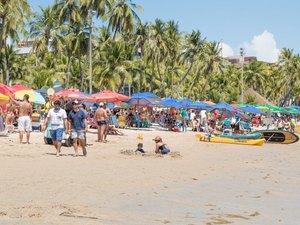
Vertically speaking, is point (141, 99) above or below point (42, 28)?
below

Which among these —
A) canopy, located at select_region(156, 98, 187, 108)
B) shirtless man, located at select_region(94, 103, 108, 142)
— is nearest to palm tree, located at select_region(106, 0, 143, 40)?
canopy, located at select_region(156, 98, 187, 108)

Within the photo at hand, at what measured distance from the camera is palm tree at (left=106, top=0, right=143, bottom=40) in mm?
50125

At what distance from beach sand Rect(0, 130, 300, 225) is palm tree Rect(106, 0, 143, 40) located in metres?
36.9

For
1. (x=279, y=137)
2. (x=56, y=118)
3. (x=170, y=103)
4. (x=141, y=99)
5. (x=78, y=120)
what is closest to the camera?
(x=56, y=118)

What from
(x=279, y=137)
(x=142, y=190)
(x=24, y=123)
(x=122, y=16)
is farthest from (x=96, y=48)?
(x=142, y=190)

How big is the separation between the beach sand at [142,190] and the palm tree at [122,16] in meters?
36.9

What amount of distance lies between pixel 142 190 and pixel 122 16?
4296 cm

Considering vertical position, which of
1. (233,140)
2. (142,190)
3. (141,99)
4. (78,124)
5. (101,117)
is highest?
(141,99)

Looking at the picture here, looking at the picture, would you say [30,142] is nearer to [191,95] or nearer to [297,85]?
Result: [191,95]

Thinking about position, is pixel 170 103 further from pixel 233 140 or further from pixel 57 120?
pixel 57 120

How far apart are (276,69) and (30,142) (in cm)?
7999

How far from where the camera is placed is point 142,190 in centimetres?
875

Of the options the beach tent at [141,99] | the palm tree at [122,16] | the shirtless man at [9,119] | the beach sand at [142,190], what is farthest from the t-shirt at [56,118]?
A: the palm tree at [122,16]

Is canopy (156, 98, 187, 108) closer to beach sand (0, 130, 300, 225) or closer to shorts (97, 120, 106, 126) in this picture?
shorts (97, 120, 106, 126)
